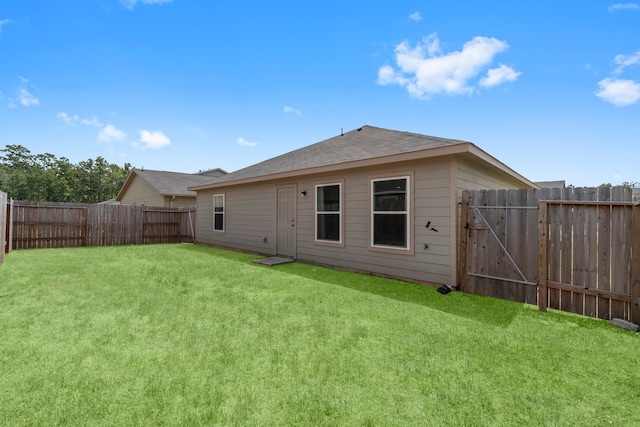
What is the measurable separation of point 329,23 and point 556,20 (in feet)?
20.1

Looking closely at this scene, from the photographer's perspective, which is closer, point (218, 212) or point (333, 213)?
point (333, 213)

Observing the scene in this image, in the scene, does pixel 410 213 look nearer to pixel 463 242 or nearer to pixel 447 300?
pixel 463 242

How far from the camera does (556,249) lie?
3750mm

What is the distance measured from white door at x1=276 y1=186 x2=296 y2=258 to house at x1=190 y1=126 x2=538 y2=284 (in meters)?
0.03

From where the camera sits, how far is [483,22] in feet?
22.7

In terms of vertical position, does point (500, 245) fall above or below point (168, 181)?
below

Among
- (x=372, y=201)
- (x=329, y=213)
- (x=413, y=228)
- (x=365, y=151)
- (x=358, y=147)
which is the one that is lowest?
(x=413, y=228)

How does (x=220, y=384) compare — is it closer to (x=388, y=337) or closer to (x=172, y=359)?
(x=172, y=359)

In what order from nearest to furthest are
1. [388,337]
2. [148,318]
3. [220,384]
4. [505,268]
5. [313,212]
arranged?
[220,384], [388,337], [148,318], [505,268], [313,212]

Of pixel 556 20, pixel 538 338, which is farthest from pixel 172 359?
pixel 556 20

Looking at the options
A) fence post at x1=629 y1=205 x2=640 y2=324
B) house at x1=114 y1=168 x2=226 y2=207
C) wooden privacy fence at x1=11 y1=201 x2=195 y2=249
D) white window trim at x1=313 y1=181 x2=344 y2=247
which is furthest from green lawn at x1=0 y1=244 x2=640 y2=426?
house at x1=114 y1=168 x2=226 y2=207

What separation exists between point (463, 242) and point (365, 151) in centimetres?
305

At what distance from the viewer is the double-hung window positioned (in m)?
5.41

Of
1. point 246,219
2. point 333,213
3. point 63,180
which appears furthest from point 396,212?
point 63,180
